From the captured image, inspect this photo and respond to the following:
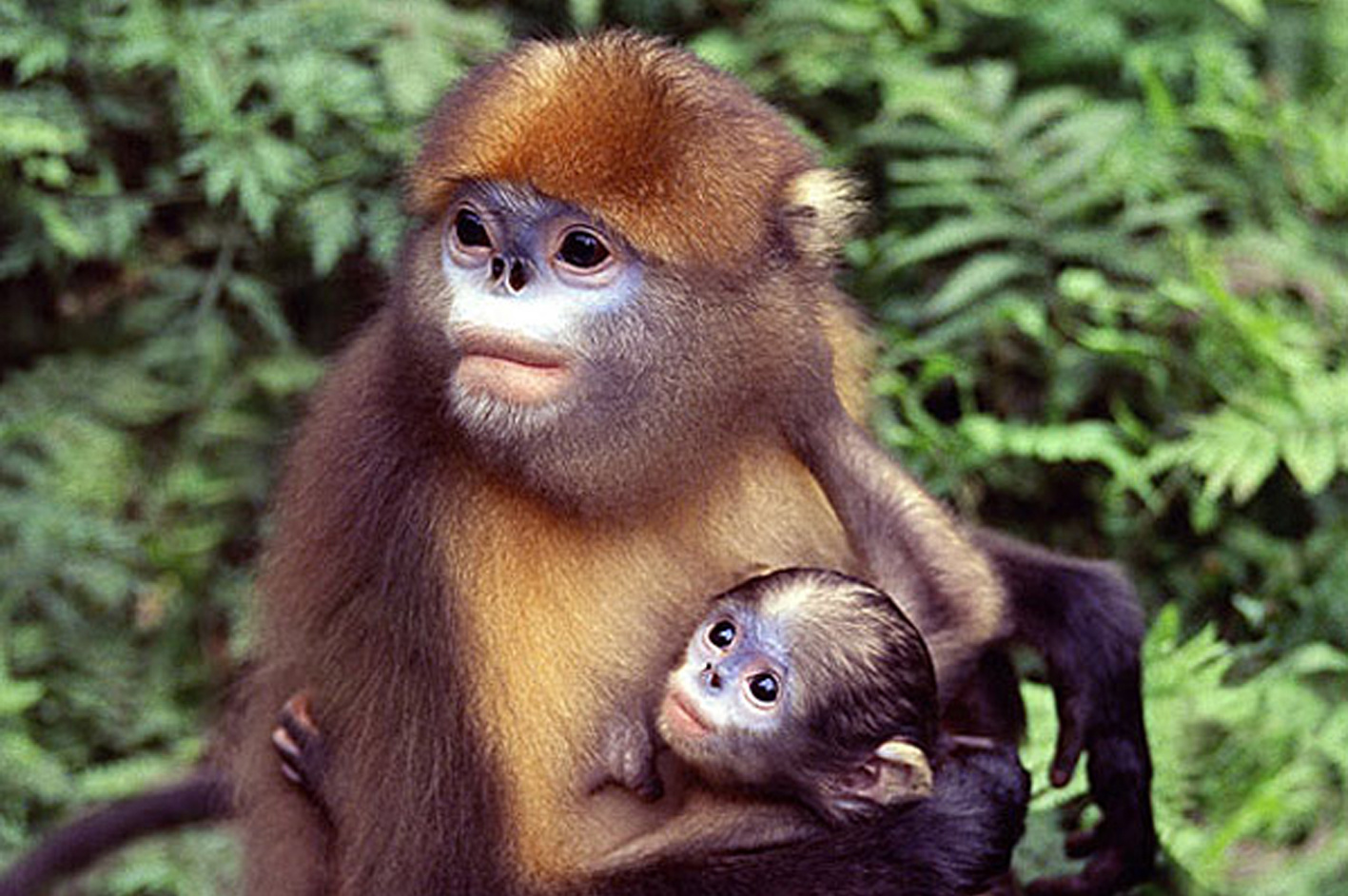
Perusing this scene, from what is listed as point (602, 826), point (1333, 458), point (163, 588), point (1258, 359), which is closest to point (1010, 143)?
point (1258, 359)

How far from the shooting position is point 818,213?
13.3 ft

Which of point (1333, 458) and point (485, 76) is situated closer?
point (485, 76)

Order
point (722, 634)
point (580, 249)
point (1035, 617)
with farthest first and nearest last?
point (1035, 617) → point (722, 634) → point (580, 249)

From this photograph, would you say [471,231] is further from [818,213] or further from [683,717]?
[683,717]

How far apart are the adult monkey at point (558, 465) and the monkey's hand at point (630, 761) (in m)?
0.03

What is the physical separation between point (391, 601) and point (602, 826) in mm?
565

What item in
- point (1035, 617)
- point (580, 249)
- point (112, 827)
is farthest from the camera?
point (112, 827)

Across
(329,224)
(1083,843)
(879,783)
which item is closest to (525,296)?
(879,783)

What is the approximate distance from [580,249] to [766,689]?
91 cm

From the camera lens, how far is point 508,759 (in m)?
3.87

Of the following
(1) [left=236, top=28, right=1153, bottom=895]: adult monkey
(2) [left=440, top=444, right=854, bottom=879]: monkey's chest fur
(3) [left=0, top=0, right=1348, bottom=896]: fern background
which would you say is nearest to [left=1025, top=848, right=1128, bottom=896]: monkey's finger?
(1) [left=236, top=28, right=1153, bottom=895]: adult monkey

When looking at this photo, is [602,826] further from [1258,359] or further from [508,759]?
[1258,359]

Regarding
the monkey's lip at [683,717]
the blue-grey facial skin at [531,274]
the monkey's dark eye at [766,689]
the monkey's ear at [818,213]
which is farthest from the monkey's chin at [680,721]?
the monkey's ear at [818,213]

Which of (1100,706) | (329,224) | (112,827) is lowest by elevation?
(112,827)
